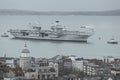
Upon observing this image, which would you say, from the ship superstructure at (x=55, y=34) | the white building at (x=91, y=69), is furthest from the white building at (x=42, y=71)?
the ship superstructure at (x=55, y=34)

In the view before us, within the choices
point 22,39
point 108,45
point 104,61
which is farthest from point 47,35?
point 104,61

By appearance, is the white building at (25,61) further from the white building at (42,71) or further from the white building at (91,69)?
the white building at (91,69)

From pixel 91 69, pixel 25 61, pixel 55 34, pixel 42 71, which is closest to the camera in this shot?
pixel 42 71

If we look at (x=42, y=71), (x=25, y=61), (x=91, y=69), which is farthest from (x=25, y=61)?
(x=91, y=69)

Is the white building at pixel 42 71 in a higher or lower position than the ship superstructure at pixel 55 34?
higher

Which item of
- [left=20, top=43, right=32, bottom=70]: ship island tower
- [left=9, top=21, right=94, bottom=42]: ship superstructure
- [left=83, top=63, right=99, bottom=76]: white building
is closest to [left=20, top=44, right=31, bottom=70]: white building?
[left=20, top=43, right=32, bottom=70]: ship island tower

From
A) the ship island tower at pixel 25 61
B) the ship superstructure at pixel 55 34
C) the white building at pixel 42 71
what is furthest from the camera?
the ship superstructure at pixel 55 34

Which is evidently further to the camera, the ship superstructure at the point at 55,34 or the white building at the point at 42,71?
the ship superstructure at the point at 55,34

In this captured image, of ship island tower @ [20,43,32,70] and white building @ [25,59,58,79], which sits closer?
white building @ [25,59,58,79]

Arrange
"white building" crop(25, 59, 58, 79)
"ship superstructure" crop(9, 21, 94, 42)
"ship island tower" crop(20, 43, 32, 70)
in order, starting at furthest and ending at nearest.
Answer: "ship superstructure" crop(9, 21, 94, 42), "ship island tower" crop(20, 43, 32, 70), "white building" crop(25, 59, 58, 79)

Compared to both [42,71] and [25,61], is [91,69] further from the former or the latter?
[25,61]

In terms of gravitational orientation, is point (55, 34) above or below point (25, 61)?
below

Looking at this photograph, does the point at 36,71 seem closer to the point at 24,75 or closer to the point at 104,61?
the point at 24,75

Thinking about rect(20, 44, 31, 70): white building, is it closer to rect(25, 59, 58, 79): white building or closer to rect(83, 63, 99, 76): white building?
rect(25, 59, 58, 79): white building
